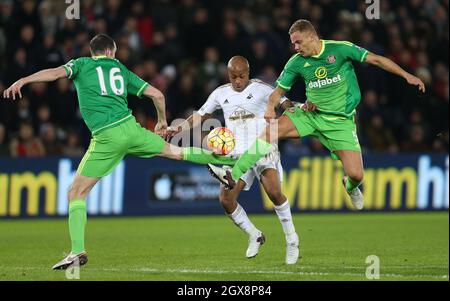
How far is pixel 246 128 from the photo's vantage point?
38.8 feet

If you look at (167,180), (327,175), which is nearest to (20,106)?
(167,180)

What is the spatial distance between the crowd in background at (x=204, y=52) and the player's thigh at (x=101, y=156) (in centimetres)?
751

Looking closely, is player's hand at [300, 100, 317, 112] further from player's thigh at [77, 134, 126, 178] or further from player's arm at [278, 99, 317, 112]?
player's thigh at [77, 134, 126, 178]

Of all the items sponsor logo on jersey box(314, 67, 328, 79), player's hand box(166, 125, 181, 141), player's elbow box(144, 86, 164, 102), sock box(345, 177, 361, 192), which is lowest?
sock box(345, 177, 361, 192)

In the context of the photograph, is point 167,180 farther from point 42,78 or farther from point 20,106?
point 42,78

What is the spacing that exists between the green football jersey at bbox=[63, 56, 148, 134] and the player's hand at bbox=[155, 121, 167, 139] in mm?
739

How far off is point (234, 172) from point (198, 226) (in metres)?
6.03

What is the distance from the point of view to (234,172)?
35.7 feet

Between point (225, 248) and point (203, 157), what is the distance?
2.14 metres

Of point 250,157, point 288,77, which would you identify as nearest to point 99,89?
point 250,157

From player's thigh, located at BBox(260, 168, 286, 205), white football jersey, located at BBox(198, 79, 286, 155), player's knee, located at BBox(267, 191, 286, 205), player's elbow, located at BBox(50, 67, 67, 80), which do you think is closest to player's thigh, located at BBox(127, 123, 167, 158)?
player's elbow, located at BBox(50, 67, 67, 80)

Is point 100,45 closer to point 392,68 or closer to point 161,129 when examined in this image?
point 161,129

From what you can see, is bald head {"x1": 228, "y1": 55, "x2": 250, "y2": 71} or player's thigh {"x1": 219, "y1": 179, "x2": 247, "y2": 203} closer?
bald head {"x1": 228, "y1": 55, "x2": 250, "y2": 71}

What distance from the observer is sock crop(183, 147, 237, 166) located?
36.6 feet
